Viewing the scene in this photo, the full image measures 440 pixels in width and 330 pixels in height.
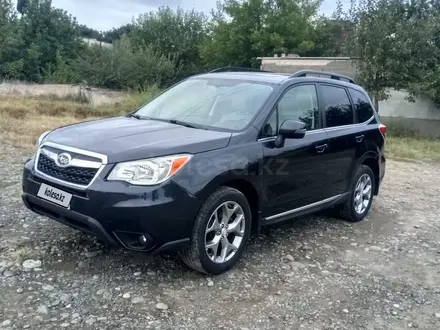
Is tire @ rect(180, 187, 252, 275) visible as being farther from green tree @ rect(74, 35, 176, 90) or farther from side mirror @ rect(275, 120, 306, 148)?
green tree @ rect(74, 35, 176, 90)

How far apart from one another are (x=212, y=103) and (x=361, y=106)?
2.18m

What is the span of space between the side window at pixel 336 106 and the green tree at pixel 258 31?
2748cm

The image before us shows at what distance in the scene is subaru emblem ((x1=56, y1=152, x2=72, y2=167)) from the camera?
3636 millimetres

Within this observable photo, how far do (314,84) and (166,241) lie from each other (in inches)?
100

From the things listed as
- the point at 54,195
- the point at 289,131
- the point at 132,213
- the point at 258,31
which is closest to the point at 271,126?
the point at 289,131

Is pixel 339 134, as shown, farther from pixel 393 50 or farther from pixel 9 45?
pixel 9 45

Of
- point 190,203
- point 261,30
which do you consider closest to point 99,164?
point 190,203

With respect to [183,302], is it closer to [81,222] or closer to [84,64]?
[81,222]

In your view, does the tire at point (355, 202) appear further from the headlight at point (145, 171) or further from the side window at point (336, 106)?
the headlight at point (145, 171)

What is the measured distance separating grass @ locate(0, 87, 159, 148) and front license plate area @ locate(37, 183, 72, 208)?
18.7ft

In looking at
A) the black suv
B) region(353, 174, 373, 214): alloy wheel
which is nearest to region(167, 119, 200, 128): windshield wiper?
the black suv

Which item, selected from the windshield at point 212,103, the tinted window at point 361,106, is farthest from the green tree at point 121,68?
the windshield at point 212,103

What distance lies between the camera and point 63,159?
368 centimetres

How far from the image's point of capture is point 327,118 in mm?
5141
